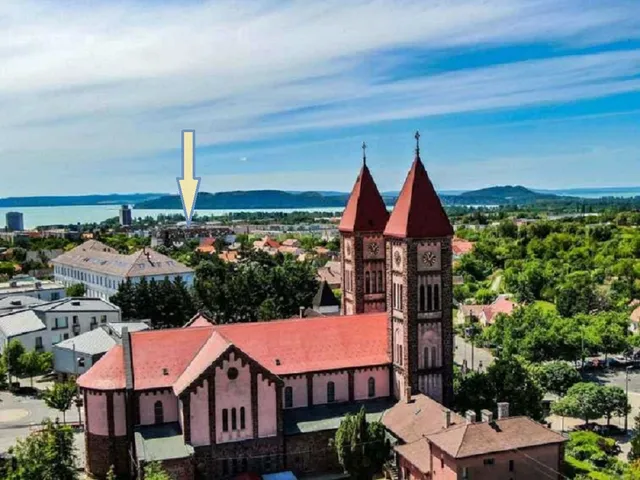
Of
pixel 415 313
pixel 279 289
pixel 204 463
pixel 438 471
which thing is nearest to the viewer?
pixel 438 471

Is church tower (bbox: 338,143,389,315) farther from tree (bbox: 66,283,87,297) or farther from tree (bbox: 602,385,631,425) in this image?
tree (bbox: 66,283,87,297)

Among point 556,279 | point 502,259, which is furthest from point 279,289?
point 502,259

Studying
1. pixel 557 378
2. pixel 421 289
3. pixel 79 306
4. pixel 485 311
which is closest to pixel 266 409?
pixel 421 289

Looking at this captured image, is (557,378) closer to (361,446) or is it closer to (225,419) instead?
(361,446)

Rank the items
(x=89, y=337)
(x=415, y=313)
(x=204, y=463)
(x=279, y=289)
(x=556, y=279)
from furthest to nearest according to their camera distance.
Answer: (x=556, y=279) < (x=279, y=289) < (x=89, y=337) < (x=415, y=313) < (x=204, y=463)

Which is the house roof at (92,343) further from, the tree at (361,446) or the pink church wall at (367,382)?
the tree at (361,446)

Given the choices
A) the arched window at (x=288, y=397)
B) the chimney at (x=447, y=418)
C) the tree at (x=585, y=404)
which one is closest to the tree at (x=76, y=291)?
the arched window at (x=288, y=397)

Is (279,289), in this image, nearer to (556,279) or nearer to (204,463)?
(204,463)
